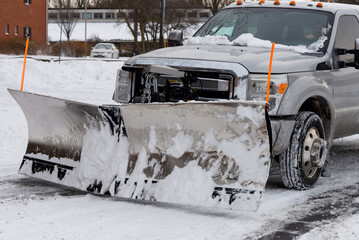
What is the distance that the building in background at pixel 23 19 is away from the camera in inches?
1810

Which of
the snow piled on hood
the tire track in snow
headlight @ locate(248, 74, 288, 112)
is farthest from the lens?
the snow piled on hood

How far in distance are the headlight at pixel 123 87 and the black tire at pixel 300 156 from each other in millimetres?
1615

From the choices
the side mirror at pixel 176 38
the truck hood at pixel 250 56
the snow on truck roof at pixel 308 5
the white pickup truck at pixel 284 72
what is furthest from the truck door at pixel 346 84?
the side mirror at pixel 176 38

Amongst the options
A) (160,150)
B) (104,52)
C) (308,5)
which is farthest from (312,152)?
(104,52)

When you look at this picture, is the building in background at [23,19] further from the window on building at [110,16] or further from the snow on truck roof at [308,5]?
the window on building at [110,16]

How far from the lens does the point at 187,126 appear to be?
512cm

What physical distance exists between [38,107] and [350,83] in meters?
3.29

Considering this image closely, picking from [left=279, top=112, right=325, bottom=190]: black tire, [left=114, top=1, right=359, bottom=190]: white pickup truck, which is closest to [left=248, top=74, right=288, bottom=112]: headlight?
[left=114, top=1, right=359, bottom=190]: white pickup truck

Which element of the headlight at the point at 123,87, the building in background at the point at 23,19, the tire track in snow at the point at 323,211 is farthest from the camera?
the building in background at the point at 23,19

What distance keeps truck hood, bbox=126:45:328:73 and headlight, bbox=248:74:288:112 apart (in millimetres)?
59

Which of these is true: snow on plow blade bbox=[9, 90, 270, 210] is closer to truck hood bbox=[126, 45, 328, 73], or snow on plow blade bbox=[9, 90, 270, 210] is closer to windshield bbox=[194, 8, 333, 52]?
truck hood bbox=[126, 45, 328, 73]

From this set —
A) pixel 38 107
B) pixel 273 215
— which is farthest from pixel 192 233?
pixel 38 107

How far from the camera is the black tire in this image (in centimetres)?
576

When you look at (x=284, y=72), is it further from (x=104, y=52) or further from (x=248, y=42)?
(x=104, y=52)
